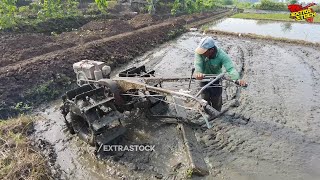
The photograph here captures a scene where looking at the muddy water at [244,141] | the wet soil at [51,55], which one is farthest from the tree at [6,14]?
the muddy water at [244,141]

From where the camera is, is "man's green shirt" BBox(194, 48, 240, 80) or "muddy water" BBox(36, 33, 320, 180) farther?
"man's green shirt" BBox(194, 48, 240, 80)

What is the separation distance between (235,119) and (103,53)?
7786 millimetres

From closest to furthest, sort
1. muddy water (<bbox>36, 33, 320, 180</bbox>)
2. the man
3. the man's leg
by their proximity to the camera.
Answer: muddy water (<bbox>36, 33, 320, 180</bbox>) → the man → the man's leg

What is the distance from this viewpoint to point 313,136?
6469 millimetres

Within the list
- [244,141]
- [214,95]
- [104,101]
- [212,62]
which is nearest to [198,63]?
[212,62]

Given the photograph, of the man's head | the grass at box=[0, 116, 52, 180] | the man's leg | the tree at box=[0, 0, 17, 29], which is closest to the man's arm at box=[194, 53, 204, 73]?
the man's head

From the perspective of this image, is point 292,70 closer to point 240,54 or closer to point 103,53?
point 240,54

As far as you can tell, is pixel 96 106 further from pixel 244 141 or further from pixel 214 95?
pixel 244 141

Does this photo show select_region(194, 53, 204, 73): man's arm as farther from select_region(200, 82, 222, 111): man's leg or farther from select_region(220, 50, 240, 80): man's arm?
select_region(200, 82, 222, 111): man's leg

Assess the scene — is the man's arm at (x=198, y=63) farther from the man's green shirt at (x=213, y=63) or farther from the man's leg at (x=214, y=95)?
the man's leg at (x=214, y=95)

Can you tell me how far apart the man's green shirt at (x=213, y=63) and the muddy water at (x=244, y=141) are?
1.54m

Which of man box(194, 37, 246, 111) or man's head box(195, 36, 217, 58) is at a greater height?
man's head box(195, 36, 217, 58)

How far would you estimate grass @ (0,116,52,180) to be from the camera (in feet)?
16.4

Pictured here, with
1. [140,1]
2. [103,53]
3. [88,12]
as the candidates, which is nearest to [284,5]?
[140,1]
